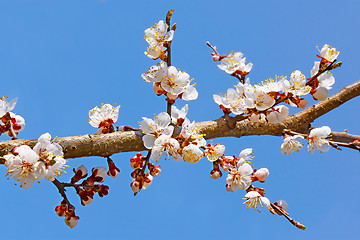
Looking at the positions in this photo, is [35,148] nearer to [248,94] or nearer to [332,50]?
[248,94]

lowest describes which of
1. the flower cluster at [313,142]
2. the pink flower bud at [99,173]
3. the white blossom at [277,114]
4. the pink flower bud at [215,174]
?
the pink flower bud at [215,174]

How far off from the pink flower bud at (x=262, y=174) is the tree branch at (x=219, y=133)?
0.33 meters

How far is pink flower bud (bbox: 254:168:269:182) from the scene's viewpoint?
2.88 metres

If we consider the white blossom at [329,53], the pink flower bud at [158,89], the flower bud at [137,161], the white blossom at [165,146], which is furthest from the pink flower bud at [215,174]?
the white blossom at [329,53]

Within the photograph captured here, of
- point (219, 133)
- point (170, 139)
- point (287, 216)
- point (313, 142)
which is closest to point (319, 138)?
point (313, 142)

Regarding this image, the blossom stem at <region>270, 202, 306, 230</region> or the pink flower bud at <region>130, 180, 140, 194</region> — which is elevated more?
the pink flower bud at <region>130, 180, 140, 194</region>

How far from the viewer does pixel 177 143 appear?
101 inches

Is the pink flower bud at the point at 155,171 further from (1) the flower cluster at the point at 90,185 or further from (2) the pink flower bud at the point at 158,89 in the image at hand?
(2) the pink flower bud at the point at 158,89

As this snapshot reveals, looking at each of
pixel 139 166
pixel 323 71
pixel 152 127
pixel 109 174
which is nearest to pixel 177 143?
pixel 152 127

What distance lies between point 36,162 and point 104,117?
0.74 meters

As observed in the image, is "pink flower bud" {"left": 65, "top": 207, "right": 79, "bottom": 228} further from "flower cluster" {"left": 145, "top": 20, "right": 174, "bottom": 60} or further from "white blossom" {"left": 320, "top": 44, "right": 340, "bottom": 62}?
"white blossom" {"left": 320, "top": 44, "right": 340, "bottom": 62}

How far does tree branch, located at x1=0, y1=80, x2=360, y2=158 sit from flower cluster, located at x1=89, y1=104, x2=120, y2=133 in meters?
0.30

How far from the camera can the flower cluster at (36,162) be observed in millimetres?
2361

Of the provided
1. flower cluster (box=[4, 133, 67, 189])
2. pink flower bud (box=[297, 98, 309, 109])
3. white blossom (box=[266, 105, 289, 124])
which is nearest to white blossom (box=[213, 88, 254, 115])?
white blossom (box=[266, 105, 289, 124])
